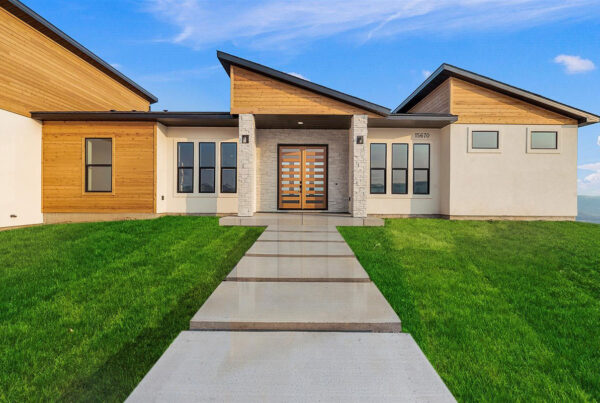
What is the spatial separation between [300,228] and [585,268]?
19.3 feet

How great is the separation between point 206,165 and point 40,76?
19.9 feet

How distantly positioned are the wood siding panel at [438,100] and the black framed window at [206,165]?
8.63 metres

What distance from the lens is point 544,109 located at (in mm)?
11172

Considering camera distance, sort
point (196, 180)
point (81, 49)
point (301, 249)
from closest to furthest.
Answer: point (301, 249) → point (196, 180) → point (81, 49)

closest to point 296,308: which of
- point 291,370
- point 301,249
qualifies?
point 291,370

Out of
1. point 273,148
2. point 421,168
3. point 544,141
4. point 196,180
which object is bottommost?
point 196,180

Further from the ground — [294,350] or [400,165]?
[400,165]

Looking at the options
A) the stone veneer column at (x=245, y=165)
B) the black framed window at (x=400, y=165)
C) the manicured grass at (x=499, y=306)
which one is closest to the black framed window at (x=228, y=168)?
the stone veneer column at (x=245, y=165)

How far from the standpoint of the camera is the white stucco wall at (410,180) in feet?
38.7

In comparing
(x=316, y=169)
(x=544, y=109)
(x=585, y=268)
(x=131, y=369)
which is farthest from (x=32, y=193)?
(x=544, y=109)

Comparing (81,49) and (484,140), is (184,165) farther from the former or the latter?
(484,140)

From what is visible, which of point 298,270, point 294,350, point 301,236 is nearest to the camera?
point 294,350

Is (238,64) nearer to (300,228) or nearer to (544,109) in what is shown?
(300,228)

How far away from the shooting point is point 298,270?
405 centimetres
